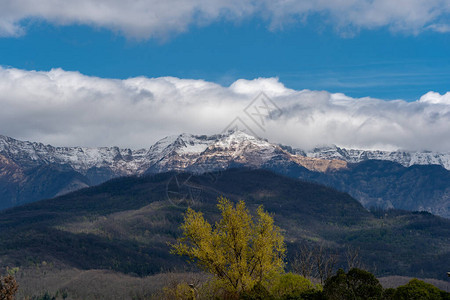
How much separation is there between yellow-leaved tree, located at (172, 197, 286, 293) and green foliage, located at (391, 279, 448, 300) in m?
15.9

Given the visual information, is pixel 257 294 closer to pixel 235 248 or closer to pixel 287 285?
pixel 235 248

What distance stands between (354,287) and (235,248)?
16.7 meters

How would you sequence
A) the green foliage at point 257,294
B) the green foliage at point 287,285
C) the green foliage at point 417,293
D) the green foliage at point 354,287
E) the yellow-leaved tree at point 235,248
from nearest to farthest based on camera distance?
the green foliage at point 417,293
the green foliage at point 257,294
the green foliage at point 354,287
the yellow-leaved tree at point 235,248
the green foliage at point 287,285

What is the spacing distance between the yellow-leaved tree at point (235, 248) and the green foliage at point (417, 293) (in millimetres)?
15924

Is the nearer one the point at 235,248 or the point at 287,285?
the point at 235,248

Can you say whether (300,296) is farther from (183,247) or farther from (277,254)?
(183,247)

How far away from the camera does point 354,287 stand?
224ft

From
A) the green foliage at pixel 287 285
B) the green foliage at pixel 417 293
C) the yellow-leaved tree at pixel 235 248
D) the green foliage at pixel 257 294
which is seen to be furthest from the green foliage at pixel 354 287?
the green foliage at pixel 257 294

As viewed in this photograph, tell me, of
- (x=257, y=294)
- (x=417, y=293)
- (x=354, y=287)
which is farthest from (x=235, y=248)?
(x=417, y=293)

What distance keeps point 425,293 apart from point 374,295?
6.30m

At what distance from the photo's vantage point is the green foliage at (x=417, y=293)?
6512 cm

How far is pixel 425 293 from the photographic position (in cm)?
6550

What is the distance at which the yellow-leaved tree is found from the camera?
68.9m

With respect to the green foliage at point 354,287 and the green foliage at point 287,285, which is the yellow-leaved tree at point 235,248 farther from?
the green foliage at point 354,287
